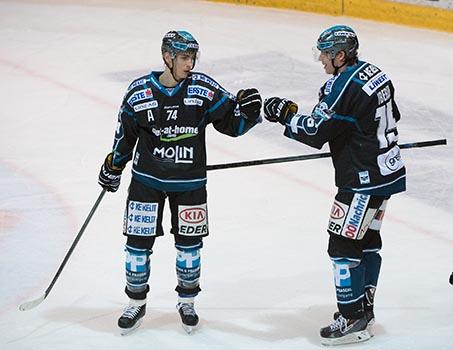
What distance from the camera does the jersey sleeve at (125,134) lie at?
14.3 feet

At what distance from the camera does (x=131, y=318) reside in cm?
456

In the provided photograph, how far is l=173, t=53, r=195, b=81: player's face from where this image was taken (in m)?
4.29

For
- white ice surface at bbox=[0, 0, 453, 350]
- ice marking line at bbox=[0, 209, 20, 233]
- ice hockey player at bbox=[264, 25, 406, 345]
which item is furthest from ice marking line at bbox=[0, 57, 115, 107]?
ice hockey player at bbox=[264, 25, 406, 345]

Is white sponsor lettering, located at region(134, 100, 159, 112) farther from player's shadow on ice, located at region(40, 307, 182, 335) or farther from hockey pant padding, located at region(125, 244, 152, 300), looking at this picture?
player's shadow on ice, located at region(40, 307, 182, 335)

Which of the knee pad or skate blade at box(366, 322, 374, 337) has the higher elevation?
the knee pad

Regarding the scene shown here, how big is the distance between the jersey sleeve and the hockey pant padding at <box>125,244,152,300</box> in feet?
1.09

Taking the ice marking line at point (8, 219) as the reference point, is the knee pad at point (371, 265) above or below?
above

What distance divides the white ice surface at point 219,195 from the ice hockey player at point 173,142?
0.37 metres

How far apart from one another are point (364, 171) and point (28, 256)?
1723 mm

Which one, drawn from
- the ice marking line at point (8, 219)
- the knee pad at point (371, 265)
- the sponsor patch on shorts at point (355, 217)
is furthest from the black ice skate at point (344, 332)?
the ice marking line at point (8, 219)

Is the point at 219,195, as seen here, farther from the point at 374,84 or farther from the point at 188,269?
the point at 374,84

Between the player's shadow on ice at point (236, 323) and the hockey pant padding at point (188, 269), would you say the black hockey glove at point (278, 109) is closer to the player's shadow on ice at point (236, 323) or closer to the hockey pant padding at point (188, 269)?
the hockey pant padding at point (188, 269)

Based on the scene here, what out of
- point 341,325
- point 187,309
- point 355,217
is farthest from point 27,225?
point 355,217

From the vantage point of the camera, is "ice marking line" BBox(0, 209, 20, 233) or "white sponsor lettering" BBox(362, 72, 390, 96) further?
"ice marking line" BBox(0, 209, 20, 233)
